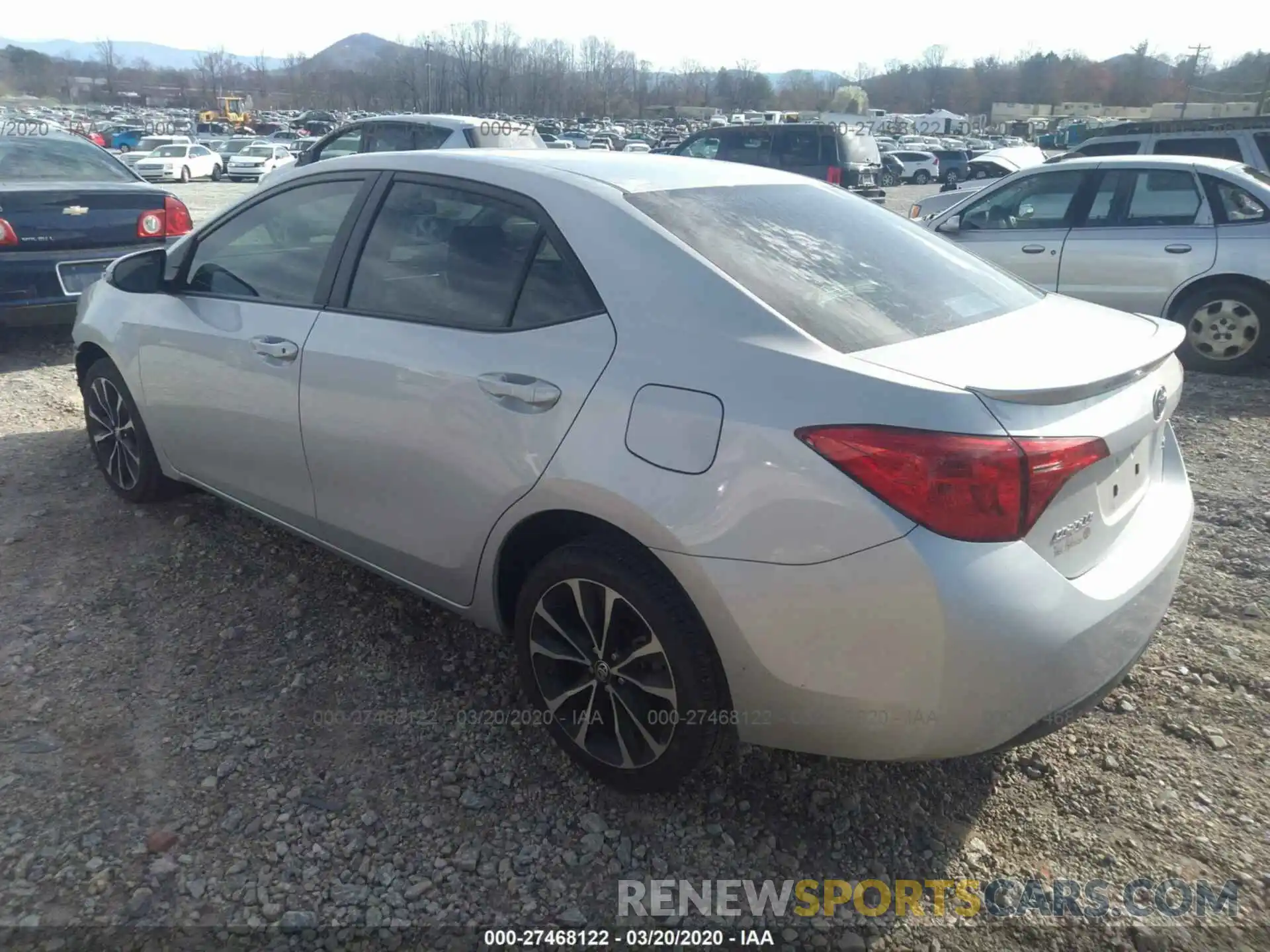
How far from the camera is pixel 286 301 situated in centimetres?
336

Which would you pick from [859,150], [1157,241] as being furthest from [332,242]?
[859,150]

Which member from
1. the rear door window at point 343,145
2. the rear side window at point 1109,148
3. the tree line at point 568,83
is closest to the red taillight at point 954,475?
the rear side window at point 1109,148

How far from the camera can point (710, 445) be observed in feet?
7.25

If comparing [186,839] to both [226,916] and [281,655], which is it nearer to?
[226,916]

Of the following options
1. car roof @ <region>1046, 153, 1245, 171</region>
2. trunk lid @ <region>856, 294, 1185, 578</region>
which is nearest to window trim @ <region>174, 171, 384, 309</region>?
trunk lid @ <region>856, 294, 1185, 578</region>

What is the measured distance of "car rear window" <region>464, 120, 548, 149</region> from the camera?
1173 cm

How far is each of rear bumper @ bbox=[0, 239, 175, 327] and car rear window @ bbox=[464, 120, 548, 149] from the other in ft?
17.1

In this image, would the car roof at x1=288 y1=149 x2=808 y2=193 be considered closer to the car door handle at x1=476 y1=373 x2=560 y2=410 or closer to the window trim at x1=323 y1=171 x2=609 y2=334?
the window trim at x1=323 y1=171 x2=609 y2=334

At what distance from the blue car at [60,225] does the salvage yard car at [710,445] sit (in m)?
3.82

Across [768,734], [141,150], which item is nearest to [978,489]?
[768,734]

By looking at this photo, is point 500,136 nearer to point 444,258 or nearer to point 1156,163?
point 1156,163

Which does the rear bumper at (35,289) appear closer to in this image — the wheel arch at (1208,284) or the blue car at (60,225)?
the blue car at (60,225)

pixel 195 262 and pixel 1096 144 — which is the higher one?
pixel 1096 144

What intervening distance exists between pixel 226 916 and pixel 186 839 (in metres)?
0.31
